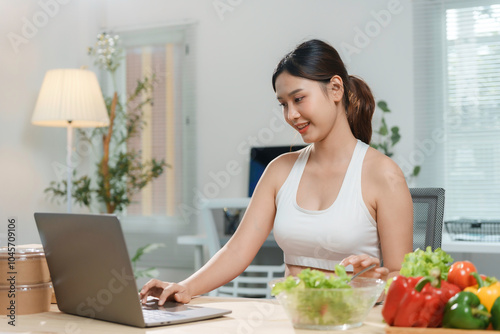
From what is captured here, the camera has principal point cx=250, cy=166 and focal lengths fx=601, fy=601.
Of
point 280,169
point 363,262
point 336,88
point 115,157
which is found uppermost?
point 336,88

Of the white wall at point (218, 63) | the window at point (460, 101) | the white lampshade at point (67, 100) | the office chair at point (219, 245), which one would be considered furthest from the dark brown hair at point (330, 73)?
the white lampshade at point (67, 100)

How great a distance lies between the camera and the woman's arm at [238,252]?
4.33 ft

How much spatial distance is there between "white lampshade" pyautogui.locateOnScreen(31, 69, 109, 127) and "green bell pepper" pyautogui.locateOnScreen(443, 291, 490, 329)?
9.58 feet

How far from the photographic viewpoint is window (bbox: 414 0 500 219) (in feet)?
11.6

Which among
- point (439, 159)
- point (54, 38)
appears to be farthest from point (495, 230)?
point (54, 38)

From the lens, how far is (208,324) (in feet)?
3.57

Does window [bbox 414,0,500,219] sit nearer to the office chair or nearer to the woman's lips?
the office chair

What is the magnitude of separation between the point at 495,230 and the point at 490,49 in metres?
1.14

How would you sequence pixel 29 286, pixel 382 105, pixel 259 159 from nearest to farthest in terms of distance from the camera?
1. pixel 29 286
2. pixel 382 105
3. pixel 259 159

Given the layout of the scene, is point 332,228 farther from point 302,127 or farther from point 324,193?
point 302,127

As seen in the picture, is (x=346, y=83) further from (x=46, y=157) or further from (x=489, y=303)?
(x=46, y=157)

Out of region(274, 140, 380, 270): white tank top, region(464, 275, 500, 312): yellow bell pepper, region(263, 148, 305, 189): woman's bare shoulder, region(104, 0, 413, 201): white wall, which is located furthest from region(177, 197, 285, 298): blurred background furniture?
region(464, 275, 500, 312): yellow bell pepper

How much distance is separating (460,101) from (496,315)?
2.92 m

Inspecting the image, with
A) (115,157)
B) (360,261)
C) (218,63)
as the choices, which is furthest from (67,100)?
(360,261)
